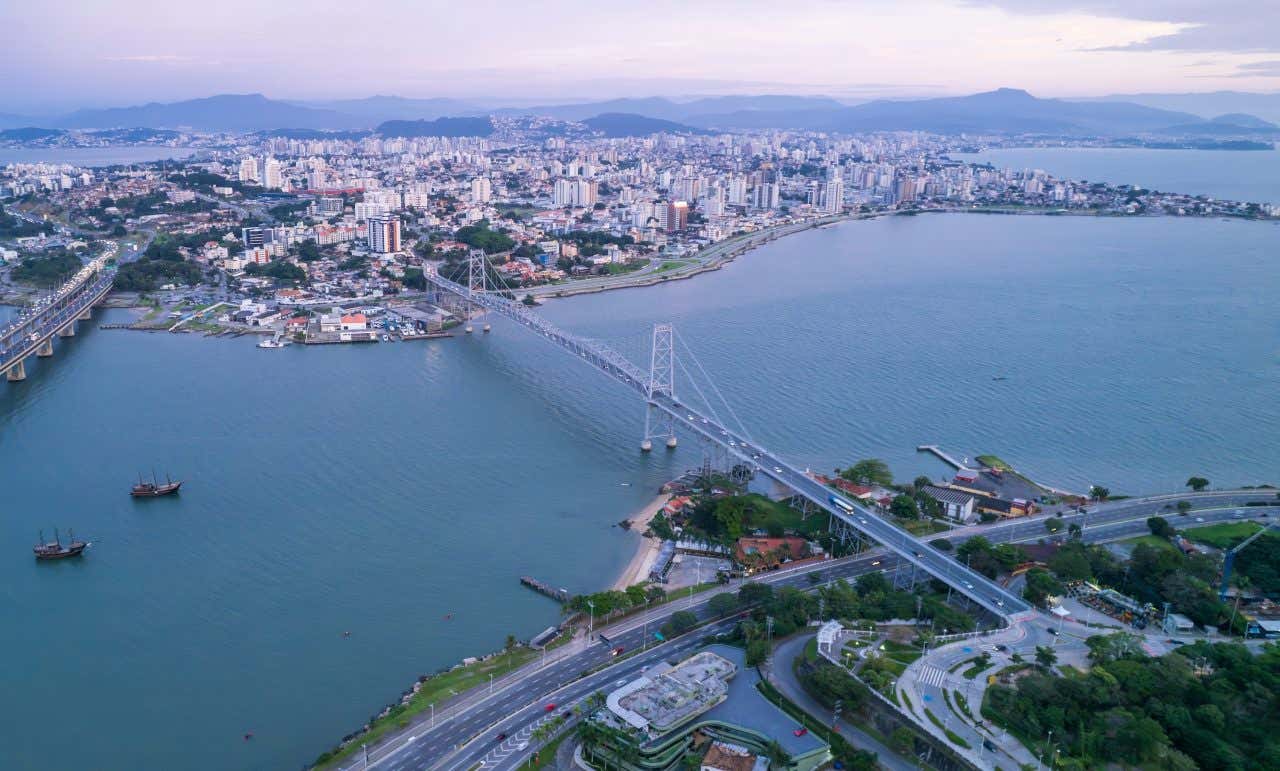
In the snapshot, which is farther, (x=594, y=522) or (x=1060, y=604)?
(x=594, y=522)

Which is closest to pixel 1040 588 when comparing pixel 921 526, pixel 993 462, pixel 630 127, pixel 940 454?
pixel 921 526

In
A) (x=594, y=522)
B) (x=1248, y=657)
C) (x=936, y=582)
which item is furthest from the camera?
(x=594, y=522)

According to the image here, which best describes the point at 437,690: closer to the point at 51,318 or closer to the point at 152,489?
the point at 152,489

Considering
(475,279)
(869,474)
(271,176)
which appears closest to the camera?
(869,474)

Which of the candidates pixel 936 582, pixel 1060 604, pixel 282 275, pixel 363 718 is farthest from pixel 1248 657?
pixel 282 275

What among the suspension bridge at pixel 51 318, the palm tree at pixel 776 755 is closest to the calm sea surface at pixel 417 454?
the suspension bridge at pixel 51 318

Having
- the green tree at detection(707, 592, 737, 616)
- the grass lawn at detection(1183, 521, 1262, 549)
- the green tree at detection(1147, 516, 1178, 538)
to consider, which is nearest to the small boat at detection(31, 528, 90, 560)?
the green tree at detection(707, 592, 737, 616)

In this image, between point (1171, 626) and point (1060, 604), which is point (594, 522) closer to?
point (1060, 604)
